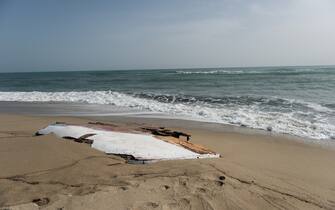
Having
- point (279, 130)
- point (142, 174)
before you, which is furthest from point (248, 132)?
point (142, 174)

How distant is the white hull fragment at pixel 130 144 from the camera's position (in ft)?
14.5

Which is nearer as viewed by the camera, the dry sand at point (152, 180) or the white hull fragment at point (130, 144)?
the dry sand at point (152, 180)

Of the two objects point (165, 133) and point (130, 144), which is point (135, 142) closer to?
point (130, 144)

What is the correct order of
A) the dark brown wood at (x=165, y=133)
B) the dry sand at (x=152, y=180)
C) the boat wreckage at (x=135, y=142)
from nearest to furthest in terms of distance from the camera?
the dry sand at (x=152, y=180), the boat wreckage at (x=135, y=142), the dark brown wood at (x=165, y=133)

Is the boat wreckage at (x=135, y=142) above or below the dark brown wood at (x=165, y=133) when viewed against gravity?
above

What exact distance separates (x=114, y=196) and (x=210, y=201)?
36.4 inches

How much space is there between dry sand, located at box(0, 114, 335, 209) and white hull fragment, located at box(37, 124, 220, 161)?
203 mm

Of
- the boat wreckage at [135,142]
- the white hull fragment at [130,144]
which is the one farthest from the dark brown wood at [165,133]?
the white hull fragment at [130,144]

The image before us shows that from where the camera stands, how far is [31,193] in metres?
3.01

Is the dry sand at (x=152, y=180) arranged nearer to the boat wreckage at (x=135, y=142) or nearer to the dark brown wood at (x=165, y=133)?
the boat wreckage at (x=135, y=142)

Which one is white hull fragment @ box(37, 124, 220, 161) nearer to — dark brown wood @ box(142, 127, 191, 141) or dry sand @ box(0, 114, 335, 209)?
dry sand @ box(0, 114, 335, 209)

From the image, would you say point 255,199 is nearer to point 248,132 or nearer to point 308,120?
point 248,132

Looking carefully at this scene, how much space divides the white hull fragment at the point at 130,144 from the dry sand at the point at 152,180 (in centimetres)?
20

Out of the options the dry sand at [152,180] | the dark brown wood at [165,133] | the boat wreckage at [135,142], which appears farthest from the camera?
the dark brown wood at [165,133]
